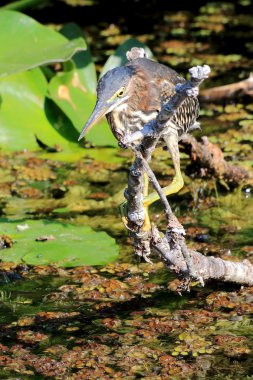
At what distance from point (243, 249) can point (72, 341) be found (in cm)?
142

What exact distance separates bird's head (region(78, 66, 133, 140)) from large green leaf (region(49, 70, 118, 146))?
2.24 metres

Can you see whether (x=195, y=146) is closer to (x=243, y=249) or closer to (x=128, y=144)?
(x=243, y=249)

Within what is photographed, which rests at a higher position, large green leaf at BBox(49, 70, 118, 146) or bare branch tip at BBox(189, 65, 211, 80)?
bare branch tip at BBox(189, 65, 211, 80)

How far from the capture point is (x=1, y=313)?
4.76 metres

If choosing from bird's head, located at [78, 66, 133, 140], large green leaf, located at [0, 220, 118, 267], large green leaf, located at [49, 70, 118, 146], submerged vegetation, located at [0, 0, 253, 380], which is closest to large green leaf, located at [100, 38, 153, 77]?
submerged vegetation, located at [0, 0, 253, 380]

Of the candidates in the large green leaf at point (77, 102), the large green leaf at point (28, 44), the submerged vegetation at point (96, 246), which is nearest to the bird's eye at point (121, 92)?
the submerged vegetation at point (96, 246)

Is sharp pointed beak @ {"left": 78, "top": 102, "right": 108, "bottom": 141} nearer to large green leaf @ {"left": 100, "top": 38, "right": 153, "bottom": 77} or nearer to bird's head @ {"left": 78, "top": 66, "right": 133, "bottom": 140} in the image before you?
bird's head @ {"left": 78, "top": 66, "right": 133, "bottom": 140}

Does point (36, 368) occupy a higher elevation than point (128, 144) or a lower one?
lower

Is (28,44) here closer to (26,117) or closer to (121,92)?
(26,117)

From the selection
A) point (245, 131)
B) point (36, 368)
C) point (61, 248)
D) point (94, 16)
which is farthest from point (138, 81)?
point (94, 16)

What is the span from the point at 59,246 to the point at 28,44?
6.42ft

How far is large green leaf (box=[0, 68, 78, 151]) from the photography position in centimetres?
692

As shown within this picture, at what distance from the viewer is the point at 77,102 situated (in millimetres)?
7000

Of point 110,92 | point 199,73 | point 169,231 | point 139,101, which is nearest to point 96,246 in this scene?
point 139,101
